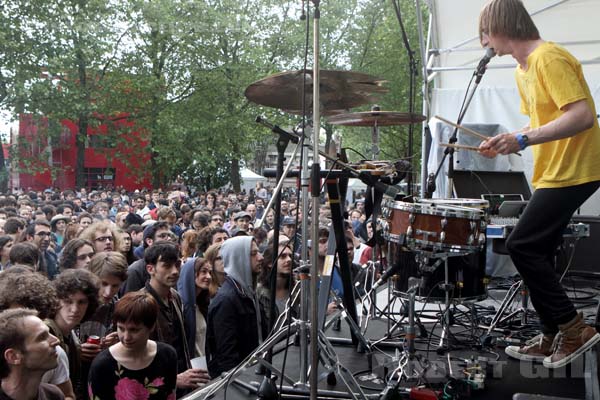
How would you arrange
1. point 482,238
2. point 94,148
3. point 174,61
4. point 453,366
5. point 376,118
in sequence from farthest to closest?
point 94,148
point 174,61
point 376,118
point 482,238
point 453,366

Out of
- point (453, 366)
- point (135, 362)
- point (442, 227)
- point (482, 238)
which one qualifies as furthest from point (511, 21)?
point (135, 362)

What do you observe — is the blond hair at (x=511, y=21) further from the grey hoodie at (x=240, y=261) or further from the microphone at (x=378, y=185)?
the grey hoodie at (x=240, y=261)

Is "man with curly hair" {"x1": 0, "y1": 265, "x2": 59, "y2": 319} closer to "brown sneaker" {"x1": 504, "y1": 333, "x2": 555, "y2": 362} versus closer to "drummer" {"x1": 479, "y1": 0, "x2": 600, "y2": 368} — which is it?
"drummer" {"x1": 479, "y1": 0, "x2": 600, "y2": 368}

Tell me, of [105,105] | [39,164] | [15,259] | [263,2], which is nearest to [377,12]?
[263,2]

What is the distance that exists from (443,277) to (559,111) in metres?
1.67

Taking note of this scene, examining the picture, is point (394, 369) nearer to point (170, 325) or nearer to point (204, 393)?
point (204, 393)

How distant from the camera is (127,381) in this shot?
3.36m

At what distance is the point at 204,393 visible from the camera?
11.3 ft

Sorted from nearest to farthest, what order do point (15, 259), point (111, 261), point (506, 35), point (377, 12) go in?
point (506, 35) → point (111, 261) → point (15, 259) → point (377, 12)

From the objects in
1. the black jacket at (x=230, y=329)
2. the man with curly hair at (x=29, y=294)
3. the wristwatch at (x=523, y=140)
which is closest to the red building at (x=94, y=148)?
the black jacket at (x=230, y=329)

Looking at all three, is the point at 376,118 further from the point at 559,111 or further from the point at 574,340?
the point at 574,340

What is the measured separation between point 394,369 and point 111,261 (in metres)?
2.36

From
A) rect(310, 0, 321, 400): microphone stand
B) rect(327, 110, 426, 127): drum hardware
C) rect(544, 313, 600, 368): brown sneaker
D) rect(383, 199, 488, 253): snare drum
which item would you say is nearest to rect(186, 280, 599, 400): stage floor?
rect(544, 313, 600, 368): brown sneaker

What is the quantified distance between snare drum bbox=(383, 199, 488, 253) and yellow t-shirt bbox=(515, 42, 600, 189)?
608 millimetres
